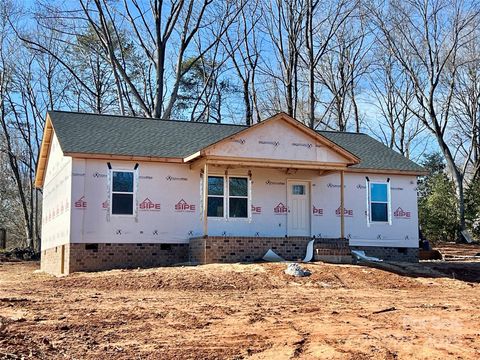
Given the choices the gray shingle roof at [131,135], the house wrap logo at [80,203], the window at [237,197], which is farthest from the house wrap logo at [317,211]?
the house wrap logo at [80,203]

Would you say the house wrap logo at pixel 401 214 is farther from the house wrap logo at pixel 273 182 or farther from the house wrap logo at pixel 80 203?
the house wrap logo at pixel 80 203

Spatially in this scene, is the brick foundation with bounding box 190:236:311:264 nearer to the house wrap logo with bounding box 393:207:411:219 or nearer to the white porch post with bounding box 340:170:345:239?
the white porch post with bounding box 340:170:345:239

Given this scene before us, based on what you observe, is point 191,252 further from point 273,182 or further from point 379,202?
Result: point 379,202

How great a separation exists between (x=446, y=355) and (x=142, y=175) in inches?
520

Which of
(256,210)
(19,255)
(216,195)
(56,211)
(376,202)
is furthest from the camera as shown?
(19,255)

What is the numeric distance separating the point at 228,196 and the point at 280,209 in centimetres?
186

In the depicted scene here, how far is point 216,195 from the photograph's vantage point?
19438 mm

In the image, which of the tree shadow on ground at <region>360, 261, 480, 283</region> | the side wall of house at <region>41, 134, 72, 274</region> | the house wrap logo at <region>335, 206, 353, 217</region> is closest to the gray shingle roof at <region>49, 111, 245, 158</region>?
the side wall of house at <region>41, 134, 72, 274</region>

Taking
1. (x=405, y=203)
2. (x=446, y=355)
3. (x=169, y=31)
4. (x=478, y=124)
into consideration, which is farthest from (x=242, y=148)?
(x=478, y=124)

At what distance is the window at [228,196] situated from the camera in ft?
63.6

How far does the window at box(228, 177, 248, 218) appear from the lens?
1955cm

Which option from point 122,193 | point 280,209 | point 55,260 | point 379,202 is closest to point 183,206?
point 122,193

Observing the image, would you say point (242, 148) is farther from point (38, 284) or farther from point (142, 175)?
point (38, 284)

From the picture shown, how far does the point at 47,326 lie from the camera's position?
858 cm
